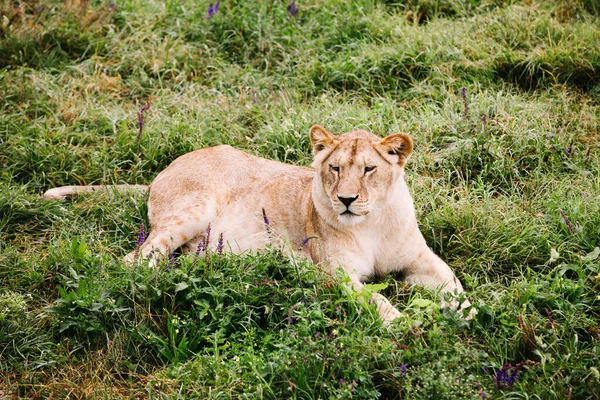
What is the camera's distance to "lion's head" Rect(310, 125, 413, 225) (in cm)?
500

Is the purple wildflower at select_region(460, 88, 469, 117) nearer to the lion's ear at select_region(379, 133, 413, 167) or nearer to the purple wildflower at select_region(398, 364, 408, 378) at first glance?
the lion's ear at select_region(379, 133, 413, 167)

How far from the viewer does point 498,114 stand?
6.90 metres

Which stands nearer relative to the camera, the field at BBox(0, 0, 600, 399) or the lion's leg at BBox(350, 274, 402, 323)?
the field at BBox(0, 0, 600, 399)

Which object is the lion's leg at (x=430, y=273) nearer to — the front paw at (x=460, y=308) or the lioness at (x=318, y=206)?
the lioness at (x=318, y=206)

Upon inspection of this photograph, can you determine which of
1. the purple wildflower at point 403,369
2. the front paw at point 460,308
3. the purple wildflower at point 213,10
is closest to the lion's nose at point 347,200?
the front paw at point 460,308

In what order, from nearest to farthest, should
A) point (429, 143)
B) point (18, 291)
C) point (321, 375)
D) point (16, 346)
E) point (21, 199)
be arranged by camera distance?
point (321, 375) → point (16, 346) → point (18, 291) → point (21, 199) → point (429, 143)

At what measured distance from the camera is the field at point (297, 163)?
168 inches

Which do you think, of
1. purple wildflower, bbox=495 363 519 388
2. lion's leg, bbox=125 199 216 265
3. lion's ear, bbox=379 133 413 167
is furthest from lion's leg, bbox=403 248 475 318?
lion's leg, bbox=125 199 216 265

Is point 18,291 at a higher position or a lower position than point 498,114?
lower

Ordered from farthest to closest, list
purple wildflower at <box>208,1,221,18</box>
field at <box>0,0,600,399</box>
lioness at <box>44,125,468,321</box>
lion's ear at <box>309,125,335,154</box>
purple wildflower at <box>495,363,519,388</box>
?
purple wildflower at <box>208,1,221,18</box> → lion's ear at <box>309,125,335,154</box> → lioness at <box>44,125,468,321</box> → field at <box>0,0,600,399</box> → purple wildflower at <box>495,363,519,388</box>

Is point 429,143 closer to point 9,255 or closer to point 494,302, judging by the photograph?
point 494,302

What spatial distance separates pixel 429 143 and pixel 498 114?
0.71m

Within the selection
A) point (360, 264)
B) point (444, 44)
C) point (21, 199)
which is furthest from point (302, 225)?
point (444, 44)

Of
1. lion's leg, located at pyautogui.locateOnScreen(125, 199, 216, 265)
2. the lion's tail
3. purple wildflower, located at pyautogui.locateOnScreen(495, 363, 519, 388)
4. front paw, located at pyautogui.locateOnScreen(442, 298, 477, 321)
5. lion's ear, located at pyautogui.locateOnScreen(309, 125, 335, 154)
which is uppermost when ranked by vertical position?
lion's ear, located at pyautogui.locateOnScreen(309, 125, 335, 154)
